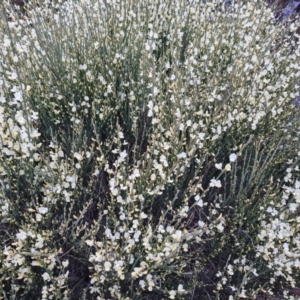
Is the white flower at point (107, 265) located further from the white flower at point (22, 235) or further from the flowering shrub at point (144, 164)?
the white flower at point (22, 235)

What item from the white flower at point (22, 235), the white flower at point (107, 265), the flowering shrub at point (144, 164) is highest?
the flowering shrub at point (144, 164)

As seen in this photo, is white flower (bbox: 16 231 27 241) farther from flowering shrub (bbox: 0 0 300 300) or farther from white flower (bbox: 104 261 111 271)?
white flower (bbox: 104 261 111 271)

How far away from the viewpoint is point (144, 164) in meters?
1.77

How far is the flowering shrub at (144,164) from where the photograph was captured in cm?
156

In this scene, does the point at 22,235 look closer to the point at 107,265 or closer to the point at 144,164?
→ the point at 107,265

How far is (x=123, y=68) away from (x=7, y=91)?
713 mm

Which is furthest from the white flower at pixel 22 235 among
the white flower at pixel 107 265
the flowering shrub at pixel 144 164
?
the white flower at pixel 107 265

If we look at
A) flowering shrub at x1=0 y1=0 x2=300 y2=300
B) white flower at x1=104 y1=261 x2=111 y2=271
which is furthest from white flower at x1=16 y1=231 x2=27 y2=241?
white flower at x1=104 y1=261 x2=111 y2=271

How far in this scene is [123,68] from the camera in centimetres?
232

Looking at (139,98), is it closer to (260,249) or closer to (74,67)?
(74,67)

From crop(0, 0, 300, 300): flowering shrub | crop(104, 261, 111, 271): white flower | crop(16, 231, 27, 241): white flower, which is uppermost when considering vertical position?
crop(0, 0, 300, 300): flowering shrub

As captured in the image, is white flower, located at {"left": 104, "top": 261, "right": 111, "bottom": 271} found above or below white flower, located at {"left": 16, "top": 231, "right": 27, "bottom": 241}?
below

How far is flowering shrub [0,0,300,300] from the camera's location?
1.56 meters

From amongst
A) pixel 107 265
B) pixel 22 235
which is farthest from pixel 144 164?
pixel 22 235
